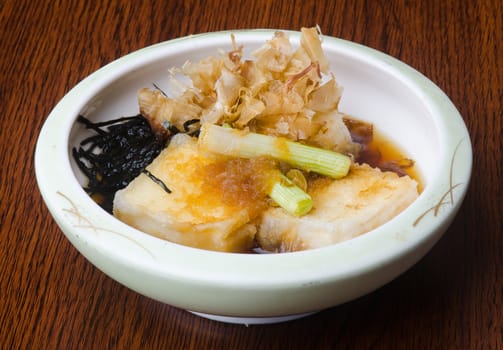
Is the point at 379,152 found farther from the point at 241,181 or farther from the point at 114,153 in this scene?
the point at 114,153

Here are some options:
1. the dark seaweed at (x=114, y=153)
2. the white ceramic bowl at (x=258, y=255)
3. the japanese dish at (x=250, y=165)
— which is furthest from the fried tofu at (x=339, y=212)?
the dark seaweed at (x=114, y=153)

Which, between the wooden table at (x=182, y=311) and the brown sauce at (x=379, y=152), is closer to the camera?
the wooden table at (x=182, y=311)

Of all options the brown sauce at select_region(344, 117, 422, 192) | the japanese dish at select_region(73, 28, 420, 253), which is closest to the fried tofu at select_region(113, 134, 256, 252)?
the japanese dish at select_region(73, 28, 420, 253)

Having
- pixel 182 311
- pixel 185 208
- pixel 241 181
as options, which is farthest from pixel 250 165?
pixel 182 311

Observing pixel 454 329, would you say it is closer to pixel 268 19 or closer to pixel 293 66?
pixel 293 66

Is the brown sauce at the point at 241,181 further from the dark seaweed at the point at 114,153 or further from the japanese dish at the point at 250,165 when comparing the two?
the dark seaweed at the point at 114,153

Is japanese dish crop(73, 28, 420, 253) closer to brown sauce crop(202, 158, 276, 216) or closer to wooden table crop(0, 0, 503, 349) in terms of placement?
brown sauce crop(202, 158, 276, 216)
